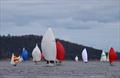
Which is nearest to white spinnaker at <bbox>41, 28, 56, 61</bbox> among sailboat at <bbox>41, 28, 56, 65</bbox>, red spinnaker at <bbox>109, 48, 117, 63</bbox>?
sailboat at <bbox>41, 28, 56, 65</bbox>

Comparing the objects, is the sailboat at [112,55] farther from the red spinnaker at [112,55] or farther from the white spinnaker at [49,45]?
the white spinnaker at [49,45]

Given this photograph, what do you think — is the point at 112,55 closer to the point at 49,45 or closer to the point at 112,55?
the point at 112,55

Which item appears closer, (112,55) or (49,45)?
(49,45)

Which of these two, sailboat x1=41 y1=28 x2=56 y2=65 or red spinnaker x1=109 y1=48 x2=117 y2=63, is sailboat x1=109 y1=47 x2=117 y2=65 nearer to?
red spinnaker x1=109 y1=48 x2=117 y2=63

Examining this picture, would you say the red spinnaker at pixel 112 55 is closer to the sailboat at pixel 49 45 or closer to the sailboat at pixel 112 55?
the sailboat at pixel 112 55

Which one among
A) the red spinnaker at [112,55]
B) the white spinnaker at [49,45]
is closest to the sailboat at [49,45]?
the white spinnaker at [49,45]

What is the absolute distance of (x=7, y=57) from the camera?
191250mm

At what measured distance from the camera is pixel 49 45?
245ft

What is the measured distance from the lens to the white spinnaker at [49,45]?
74.3 metres

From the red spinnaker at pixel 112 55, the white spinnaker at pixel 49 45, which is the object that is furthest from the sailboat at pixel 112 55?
the white spinnaker at pixel 49 45

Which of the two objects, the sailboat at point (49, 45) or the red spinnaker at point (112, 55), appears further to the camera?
the red spinnaker at point (112, 55)

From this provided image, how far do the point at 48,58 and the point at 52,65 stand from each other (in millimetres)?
1892

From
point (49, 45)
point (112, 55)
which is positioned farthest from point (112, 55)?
→ point (49, 45)

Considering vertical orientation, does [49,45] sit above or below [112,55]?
above
